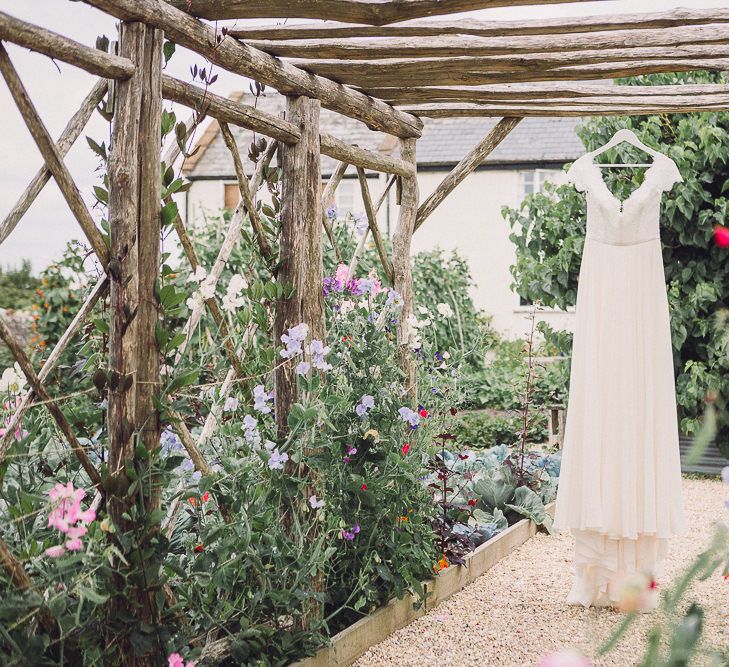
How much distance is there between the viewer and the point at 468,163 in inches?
197

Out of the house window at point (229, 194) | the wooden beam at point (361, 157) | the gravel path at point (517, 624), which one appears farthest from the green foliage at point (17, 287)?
the gravel path at point (517, 624)

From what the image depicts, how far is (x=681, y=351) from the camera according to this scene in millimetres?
7219

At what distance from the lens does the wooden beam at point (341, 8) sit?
2.49m

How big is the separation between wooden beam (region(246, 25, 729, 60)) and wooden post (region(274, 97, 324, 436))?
10.6 inches

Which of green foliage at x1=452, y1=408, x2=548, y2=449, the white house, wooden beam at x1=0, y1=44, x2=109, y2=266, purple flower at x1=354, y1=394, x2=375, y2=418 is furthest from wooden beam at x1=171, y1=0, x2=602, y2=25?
the white house

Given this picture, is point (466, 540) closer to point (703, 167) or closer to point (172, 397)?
point (172, 397)

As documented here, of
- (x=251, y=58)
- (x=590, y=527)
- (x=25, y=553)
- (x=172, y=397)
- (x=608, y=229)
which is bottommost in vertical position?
(x=590, y=527)

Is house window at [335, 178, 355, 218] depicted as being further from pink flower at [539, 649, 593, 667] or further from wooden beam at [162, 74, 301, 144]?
pink flower at [539, 649, 593, 667]

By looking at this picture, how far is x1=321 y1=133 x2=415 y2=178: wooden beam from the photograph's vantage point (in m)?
3.67

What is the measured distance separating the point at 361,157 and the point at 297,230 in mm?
905

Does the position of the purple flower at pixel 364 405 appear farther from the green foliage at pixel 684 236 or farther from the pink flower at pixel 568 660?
the green foliage at pixel 684 236

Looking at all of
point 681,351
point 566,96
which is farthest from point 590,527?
point 681,351

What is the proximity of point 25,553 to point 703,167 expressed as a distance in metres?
6.32

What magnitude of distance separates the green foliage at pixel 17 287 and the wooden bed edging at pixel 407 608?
670cm
